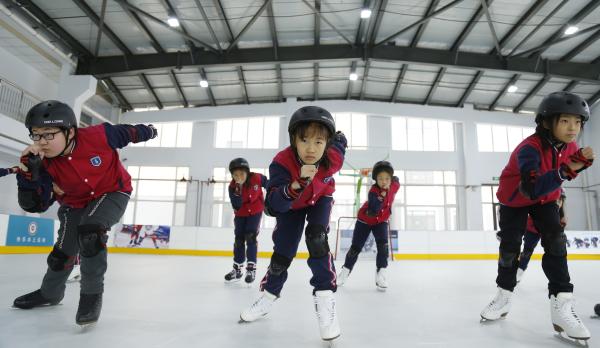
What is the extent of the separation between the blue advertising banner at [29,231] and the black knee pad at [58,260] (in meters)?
8.68

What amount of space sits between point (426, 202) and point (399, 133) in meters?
3.89

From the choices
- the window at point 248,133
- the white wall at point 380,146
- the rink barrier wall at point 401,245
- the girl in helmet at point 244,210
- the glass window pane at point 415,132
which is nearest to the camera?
the girl in helmet at point 244,210

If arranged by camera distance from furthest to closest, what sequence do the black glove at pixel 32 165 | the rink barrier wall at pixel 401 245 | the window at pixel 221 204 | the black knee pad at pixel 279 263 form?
the window at pixel 221 204, the rink barrier wall at pixel 401 245, the black knee pad at pixel 279 263, the black glove at pixel 32 165

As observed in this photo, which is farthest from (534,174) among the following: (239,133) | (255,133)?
(239,133)

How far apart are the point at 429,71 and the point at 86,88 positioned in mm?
14533

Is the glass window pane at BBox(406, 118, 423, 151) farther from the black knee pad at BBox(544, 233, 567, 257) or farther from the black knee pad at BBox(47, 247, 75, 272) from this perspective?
the black knee pad at BBox(47, 247, 75, 272)

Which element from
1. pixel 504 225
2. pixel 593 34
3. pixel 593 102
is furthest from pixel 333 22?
pixel 593 102

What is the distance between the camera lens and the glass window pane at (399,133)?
65.6 ft

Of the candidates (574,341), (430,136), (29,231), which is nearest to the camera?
(574,341)

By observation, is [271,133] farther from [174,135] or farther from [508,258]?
[508,258]

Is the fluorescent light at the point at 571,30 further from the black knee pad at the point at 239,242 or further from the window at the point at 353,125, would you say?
the black knee pad at the point at 239,242

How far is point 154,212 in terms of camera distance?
19.3 m

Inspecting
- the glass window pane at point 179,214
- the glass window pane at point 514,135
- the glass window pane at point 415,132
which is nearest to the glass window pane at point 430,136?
the glass window pane at point 415,132

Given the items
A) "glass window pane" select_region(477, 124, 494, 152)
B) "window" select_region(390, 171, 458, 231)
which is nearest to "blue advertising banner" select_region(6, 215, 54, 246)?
"window" select_region(390, 171, 458, 231)
